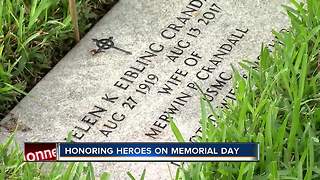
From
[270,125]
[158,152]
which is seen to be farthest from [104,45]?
[158,152]

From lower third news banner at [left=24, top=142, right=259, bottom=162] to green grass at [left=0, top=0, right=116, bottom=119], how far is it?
94 cm

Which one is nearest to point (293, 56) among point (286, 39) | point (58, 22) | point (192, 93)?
point (286, 39)

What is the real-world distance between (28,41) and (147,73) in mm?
473

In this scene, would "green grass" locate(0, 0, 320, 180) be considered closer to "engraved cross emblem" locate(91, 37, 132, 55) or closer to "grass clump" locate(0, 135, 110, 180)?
"grass clump" locate(0, 135, 110, 180)


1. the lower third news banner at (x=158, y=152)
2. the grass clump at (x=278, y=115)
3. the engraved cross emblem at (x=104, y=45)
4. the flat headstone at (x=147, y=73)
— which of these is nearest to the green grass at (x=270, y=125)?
the grass clump at (x=278, y=115)

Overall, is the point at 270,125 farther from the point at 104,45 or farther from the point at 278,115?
the point at 104,45

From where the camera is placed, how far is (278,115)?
2887 millimetres

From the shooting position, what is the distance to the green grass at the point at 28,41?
10.4 feet

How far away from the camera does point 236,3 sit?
3664mm

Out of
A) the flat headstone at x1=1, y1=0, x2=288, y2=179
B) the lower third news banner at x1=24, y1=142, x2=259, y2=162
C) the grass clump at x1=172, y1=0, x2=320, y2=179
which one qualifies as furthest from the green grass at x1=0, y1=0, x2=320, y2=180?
the lower third news banner at x1=24, y1=142, x2=259, y2=162

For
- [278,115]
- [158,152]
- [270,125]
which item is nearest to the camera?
[158,152]

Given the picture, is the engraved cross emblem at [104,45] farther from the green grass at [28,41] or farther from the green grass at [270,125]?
the green grass at [270,125]

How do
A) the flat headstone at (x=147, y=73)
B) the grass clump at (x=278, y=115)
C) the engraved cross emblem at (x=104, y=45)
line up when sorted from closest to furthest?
1. the grass clump at (x=278, y=115)
2. the flat headstone at (x=147, y=73)
3. the engraved cross emblem at (x=104, y=45)

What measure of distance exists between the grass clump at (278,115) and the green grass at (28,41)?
698 millimetres
